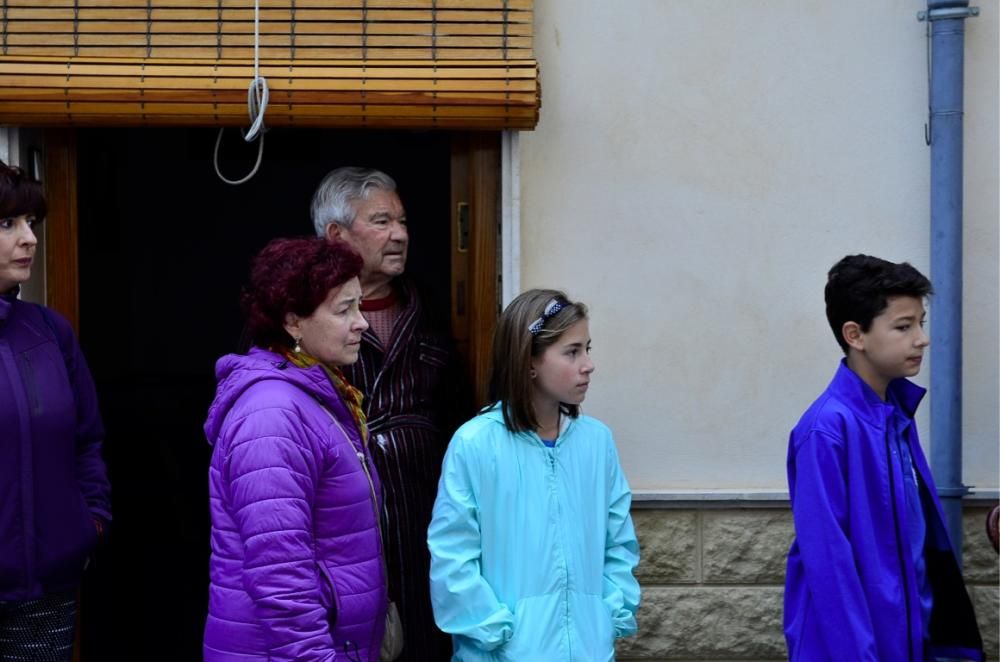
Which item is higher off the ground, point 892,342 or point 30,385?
point 892,342

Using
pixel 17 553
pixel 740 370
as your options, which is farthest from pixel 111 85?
pixel 740 370

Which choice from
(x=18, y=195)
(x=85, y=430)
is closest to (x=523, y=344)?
(x=85, y=430)

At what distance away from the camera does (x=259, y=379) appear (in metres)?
3.39

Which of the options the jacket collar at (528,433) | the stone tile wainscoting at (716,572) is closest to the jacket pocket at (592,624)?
the jacket collar at (528,433)

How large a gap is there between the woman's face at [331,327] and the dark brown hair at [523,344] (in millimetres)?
454

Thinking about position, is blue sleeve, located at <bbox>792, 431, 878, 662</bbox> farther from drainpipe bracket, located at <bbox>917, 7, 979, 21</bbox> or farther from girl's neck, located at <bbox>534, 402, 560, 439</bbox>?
drainpipe bracket, located at <bbox>917, 7, 979, 21</bbox>

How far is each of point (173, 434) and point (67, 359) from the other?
460cm

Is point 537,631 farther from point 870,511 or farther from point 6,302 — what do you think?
point 6,302

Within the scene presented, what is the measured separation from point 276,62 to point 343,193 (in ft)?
1.48

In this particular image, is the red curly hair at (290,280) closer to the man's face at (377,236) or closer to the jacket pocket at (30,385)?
the jacket pocket at (30,385)

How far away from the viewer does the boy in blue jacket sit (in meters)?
3.59

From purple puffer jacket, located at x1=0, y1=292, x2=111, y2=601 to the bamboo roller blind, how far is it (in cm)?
75

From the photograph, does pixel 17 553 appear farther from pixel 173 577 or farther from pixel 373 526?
pixel 173 577

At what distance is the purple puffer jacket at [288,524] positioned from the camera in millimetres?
3170
